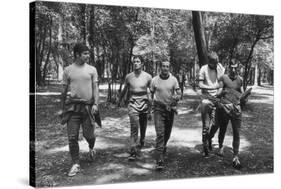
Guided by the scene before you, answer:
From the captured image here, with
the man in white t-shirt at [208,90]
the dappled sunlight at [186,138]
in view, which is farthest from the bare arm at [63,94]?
the man in white t-shirt at [208,90]

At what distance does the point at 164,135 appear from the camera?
6582 millimetres

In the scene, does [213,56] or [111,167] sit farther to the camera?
[213,56]

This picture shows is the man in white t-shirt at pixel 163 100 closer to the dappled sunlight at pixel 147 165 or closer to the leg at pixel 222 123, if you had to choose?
the dappled sunlight at pixel 147 165

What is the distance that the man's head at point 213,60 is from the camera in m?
6.96

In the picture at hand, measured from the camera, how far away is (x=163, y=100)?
20.3ft

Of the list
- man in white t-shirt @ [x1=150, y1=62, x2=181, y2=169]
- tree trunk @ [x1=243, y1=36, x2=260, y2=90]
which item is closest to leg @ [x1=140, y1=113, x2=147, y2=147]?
man in white t-shirt @ [x1=150, y1=62, x2=181, y2=169]

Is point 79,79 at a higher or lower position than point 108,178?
higher

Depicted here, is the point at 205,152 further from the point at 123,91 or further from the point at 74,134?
the point at 74,134

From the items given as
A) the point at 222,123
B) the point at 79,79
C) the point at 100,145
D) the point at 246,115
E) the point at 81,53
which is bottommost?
the point at 100,145

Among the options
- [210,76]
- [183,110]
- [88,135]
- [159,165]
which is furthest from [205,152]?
[88,135]

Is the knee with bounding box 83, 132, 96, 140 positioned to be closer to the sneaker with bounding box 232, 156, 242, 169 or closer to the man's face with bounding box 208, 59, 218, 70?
the man's face with bounding box 208, 59, 218, 70

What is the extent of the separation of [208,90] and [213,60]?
0.60 metres

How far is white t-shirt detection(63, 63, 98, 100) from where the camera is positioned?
19.3ft

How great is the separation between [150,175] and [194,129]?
4.26 feet
